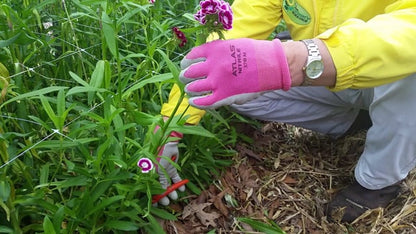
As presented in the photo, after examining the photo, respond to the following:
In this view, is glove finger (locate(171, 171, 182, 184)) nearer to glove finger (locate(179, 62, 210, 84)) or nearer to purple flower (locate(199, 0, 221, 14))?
glove finger (locate(179, 62, 210, 84))

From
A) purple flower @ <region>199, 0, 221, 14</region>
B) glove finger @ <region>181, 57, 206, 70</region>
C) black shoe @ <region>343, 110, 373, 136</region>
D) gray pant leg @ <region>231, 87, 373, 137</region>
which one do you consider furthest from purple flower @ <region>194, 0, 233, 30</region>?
black shoe @ <region>343, 110, 373, 136</region>

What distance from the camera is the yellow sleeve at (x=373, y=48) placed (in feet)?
3.62

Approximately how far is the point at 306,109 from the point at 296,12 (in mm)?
383

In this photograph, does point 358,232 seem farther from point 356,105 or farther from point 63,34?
point 63,34

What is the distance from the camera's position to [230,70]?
3.43ft

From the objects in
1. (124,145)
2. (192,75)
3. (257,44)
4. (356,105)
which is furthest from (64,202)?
(356,105)

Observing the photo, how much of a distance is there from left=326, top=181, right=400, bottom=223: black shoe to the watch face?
1.79 feet

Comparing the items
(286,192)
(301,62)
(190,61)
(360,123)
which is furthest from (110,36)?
(360,123)

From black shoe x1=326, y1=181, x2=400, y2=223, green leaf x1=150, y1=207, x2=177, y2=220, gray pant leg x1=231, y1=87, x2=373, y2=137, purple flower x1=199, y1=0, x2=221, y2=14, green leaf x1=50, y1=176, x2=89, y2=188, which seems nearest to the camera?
purple flower x1=199, y1=0, x2=221, y2=14

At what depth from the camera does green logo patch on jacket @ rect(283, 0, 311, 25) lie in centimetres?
145

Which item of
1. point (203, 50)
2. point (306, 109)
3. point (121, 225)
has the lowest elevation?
point (306, 109)

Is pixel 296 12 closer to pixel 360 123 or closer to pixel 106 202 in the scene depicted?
pixel 360 123

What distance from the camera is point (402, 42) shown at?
1.12 meters

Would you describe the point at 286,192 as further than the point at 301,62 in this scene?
Yes
